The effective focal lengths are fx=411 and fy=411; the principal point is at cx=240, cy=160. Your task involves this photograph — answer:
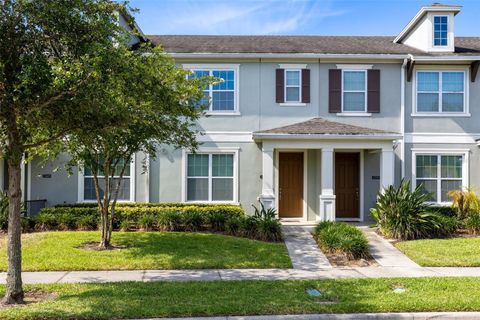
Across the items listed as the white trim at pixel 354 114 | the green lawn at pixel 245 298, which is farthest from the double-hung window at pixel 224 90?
the green lawn at pixel 245 298

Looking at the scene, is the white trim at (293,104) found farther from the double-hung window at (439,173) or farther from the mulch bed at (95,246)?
the mulch bed at (95,246)

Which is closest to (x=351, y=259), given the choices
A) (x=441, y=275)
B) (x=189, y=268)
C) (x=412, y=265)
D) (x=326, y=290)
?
(x=412, y=265)

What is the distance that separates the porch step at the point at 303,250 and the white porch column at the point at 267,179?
109 centimetres

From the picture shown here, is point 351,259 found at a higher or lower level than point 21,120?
lower

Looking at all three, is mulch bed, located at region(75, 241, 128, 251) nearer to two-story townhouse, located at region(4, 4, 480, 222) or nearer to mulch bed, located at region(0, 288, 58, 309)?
mulch bed, located at region(0, 288, 58, 309)

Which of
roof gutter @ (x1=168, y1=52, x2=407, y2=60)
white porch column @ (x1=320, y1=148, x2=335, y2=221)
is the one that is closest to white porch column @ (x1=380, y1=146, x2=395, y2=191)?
white porch column @ (x1=320, y1=148, x2=335, y2=221)

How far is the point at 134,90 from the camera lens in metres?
6.90

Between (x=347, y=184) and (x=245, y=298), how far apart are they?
10489mm

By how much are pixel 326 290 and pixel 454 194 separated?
29.3 feet

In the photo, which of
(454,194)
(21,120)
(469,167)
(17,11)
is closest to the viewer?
(17,11)

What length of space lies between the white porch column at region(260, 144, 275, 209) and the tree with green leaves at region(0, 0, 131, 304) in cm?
776

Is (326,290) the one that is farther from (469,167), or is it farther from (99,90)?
(469,167)

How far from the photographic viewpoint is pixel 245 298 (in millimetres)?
6637

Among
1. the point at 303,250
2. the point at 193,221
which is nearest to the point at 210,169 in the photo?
the point at 193,221
